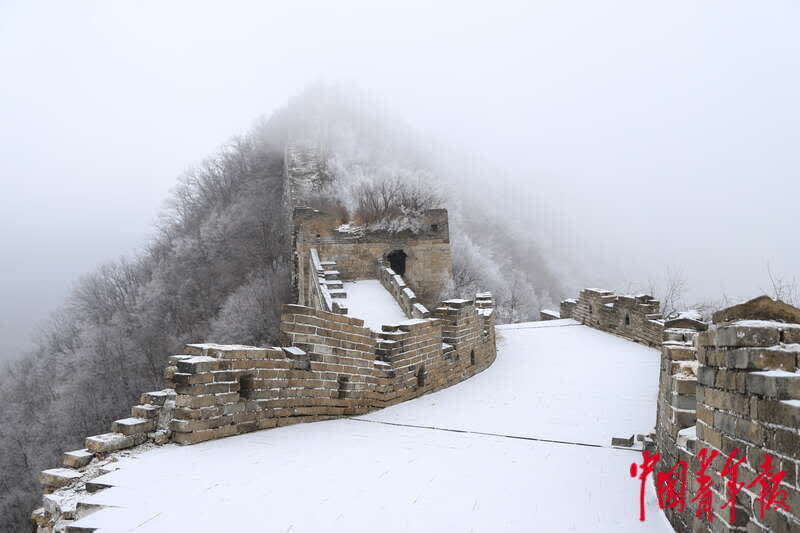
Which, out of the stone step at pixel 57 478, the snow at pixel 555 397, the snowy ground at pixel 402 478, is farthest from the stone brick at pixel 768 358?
the stone step at pixel 57 478

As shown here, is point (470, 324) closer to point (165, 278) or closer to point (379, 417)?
point (379, 417)

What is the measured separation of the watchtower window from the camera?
20.1 meters

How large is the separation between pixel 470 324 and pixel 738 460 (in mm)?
7109

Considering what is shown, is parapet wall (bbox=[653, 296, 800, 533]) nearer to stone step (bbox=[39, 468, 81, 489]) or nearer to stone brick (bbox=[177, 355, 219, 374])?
stone brick (bbox=[177, 355, 219, 374])

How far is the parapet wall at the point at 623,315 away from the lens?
38.4 feet

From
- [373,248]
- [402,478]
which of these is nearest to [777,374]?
[402,478]

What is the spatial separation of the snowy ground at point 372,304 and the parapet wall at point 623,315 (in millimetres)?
5532

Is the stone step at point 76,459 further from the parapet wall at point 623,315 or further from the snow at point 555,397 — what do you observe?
the parapet wall at point 623,315

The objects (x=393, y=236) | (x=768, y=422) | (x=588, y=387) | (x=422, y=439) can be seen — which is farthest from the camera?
(x=393, y=236)

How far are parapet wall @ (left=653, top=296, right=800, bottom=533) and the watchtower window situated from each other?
56.8ft

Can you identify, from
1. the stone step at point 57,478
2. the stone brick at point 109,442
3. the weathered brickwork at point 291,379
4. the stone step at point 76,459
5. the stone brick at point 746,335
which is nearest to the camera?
the stone brick at point 746,335

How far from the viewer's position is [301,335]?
5.21m

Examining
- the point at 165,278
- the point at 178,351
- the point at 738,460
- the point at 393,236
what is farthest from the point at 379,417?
the point at 165,278

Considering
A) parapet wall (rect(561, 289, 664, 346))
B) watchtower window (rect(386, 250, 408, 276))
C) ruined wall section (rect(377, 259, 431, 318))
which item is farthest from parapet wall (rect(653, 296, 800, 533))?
watchtower window (rect(386, 250, 408, 276))
